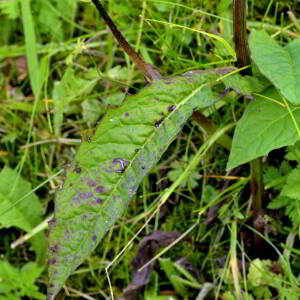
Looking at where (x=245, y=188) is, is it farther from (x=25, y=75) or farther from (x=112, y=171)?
(x=25, y=75)

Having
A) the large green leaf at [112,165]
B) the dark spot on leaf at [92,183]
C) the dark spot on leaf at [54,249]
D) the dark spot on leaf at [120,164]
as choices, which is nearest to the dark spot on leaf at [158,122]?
the large green leaf at [112,165]

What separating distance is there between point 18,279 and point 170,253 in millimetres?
646

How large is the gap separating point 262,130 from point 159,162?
2.55 ft

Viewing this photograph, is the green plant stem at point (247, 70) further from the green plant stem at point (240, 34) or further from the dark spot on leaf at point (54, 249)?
the dark spot on leaf at point (54, 249)

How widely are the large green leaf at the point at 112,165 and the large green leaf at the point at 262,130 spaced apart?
0.46 ft

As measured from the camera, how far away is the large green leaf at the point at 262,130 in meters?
1.23

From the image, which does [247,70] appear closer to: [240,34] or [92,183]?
[240,34]

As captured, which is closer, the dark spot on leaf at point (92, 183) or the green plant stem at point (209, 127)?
the dark spot on leaf at point (92, 183)

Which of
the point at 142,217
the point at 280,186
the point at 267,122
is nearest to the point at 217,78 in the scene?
the point at 267,122

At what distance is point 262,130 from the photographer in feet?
4.14

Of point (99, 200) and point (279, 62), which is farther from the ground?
point (279, 62)

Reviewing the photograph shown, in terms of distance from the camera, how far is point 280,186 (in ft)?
5.21

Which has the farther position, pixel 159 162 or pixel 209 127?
pixel 159 162

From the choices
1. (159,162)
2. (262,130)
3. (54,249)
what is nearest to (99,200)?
(54,249)
